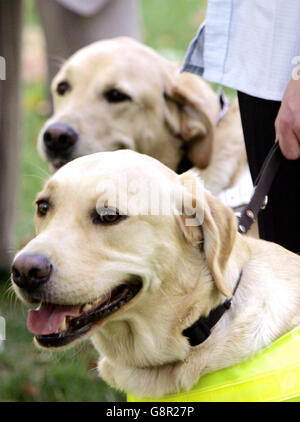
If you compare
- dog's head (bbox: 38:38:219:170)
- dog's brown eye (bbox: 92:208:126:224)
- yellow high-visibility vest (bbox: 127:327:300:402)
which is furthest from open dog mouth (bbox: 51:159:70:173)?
yellow high-visibility vest (bbox: 127:327:300:402)

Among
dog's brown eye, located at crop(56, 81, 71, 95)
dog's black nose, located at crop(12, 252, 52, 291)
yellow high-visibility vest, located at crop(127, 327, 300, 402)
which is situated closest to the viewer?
dog's black nose, located at crop(12, 252, 52, 291)

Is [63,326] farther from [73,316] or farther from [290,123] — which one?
[290,123]

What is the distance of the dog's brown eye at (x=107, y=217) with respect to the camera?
2570 millimetres

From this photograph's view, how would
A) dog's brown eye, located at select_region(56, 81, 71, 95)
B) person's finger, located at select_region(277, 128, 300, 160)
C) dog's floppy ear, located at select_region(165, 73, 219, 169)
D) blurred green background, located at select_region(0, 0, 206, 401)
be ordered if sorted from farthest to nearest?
dog's brown eye, located at select_region(56, 81, 71, 95) → dog's floppy ear, located at select_region(165, 73, 219, 169) → blurred green background, located at select_region(0, 0, 206, 401) → person's finger, located at select_region(277, 128, 300, 160)

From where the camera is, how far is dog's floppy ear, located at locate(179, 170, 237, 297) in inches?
103

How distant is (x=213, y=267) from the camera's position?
8.50 ft

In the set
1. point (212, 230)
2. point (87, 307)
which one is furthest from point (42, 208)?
point (212, 230)

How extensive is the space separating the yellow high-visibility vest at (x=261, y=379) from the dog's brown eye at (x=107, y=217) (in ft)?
2.12

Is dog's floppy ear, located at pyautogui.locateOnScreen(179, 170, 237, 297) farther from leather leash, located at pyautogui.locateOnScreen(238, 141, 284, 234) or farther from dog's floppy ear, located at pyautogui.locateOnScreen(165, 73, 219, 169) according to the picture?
dog's floppy ear, located at pyautogui.locateOnScreen(165, 73, 219, 169)

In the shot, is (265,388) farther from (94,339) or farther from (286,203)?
(286,203)

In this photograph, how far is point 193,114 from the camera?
179 inches

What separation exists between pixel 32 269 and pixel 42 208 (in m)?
0.39

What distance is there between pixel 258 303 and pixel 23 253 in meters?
0.87
